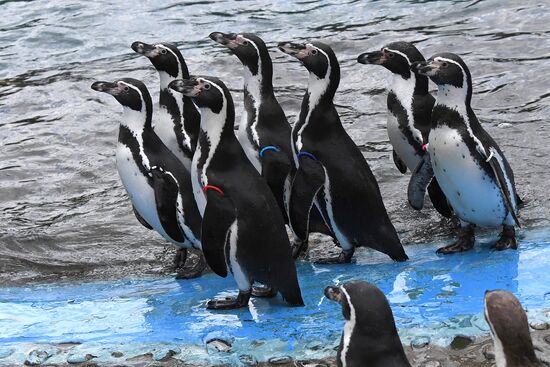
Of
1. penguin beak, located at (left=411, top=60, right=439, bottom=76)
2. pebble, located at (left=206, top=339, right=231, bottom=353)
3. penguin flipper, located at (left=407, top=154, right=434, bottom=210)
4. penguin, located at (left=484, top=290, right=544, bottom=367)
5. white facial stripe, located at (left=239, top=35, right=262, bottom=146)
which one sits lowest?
pebble, located at (left=206, top=339, right=231, bottom=353)

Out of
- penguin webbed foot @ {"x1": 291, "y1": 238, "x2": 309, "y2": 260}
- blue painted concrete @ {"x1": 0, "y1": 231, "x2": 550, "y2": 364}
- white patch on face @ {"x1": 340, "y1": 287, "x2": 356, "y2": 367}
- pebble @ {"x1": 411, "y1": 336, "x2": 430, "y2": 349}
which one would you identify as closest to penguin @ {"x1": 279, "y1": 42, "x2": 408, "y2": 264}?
blue painted concrete @ {"x1": 0, "y1": 231, "x2": 550, "y2": 364}

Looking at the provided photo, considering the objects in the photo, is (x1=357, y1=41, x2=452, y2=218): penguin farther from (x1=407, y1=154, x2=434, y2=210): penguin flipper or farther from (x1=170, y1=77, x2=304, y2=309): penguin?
(x1=170, y1=77, x2=304, y2=309): penguin

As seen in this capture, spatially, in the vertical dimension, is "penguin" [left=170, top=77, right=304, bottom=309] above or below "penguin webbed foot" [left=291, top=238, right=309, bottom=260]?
above

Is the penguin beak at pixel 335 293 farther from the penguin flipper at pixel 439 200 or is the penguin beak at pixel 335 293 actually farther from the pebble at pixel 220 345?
the penguin flipper at pixel 439 200

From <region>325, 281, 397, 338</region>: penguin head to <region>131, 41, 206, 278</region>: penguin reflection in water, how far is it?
2379 millimetres

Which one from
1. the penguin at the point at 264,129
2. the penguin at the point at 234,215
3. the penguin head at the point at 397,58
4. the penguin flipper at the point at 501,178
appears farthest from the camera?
the penguin head at the point at 397,58

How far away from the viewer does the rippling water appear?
6102mm

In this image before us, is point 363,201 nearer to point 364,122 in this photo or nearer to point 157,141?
point 157,141

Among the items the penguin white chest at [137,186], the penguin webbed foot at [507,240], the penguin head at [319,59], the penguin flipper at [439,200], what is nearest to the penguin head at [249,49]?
the penguin head at [319,59]

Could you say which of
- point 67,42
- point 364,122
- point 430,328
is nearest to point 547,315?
point 430,328

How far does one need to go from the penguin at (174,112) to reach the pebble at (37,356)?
5.59 ft

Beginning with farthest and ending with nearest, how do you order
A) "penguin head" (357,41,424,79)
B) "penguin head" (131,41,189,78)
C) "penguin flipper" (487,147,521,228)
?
"penguin head" (131,41,189,78)
"penguin head" (357,41,424,79)
"penguin flipper" (487,147,521,228)

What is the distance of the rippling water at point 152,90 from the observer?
6102 mm

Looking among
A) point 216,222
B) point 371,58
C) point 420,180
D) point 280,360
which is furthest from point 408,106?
Result: point 280,360
